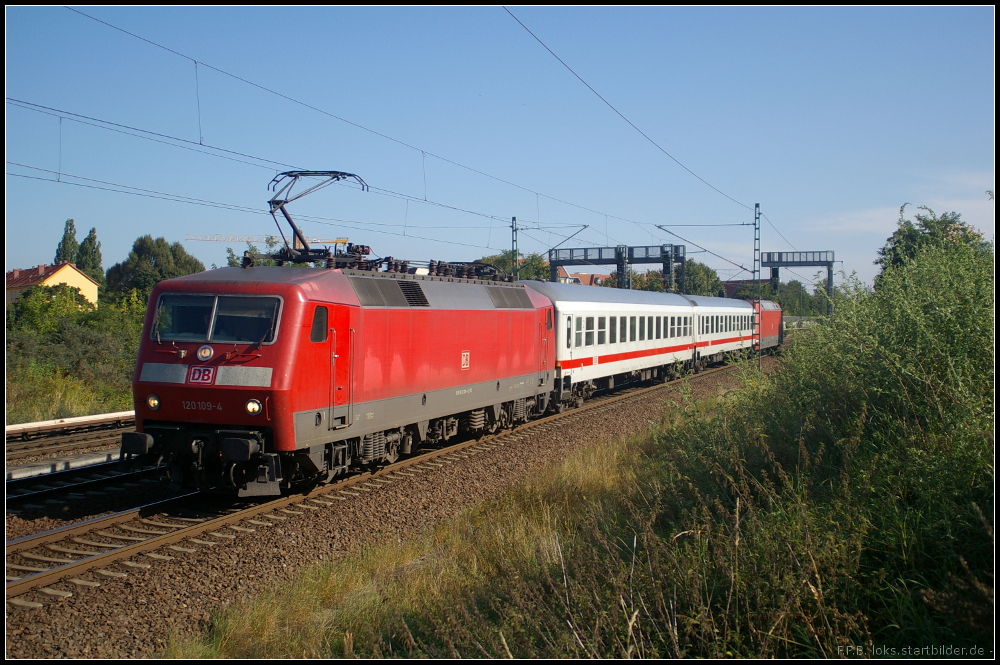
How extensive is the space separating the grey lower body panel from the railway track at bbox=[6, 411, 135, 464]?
566cm

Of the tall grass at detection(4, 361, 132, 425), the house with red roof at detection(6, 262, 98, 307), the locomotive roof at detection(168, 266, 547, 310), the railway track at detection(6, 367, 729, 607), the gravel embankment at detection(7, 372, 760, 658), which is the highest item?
the house with red roof at detection(6, 262, 98, 307)

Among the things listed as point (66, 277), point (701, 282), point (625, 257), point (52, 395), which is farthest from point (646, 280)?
point (52, 395)

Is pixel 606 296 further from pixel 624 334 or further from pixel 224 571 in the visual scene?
pixel 224 571

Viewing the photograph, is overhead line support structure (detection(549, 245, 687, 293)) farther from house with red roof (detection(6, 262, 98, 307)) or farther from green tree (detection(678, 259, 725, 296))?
house with red roof (detection(6, 262, 98, 307))

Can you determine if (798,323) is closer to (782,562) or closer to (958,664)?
(782,562)

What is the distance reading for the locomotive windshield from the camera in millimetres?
8750

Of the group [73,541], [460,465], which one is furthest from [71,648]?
[460,465]

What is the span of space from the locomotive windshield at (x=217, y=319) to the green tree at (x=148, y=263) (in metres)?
49.1

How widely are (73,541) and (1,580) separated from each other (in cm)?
172

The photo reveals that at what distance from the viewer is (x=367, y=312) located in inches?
402

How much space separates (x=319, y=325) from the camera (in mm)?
9125

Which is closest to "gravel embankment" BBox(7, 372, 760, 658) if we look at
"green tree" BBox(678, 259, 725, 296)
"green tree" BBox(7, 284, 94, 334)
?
"green tree" BBox(7, 284, 94, 334)

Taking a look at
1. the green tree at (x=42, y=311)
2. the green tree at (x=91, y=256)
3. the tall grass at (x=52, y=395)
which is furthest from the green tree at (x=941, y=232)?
the green tree at (x=91, y=256)

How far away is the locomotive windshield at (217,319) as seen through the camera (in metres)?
8.75
